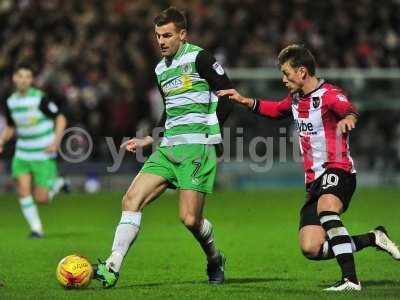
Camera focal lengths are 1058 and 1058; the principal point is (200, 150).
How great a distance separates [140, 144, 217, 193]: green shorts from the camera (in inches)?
365

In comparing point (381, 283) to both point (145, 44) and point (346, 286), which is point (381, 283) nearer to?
point (346, 286)

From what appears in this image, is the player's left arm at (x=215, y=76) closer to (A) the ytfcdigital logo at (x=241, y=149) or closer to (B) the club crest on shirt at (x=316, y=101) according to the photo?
(B) the club crest on shirt at (x=316, y=101)

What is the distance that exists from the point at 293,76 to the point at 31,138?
23.8 feet

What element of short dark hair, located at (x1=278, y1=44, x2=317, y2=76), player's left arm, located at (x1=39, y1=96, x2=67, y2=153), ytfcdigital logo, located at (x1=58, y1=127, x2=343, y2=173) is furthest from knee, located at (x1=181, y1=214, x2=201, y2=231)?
ytfcdigital logo, located at (x1=58, y1=127, x2=343, y2=173)

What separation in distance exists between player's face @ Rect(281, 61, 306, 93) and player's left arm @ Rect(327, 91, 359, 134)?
291 millimetres

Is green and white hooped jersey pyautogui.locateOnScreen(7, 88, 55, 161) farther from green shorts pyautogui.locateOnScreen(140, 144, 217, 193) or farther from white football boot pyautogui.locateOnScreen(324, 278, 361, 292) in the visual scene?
white football boot pyautogui.locateOnScreen(324, 278, 361, 292)

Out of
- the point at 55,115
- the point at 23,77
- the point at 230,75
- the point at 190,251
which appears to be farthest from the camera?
the point at 230,75

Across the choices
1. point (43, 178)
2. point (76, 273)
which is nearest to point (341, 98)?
point (76, 273)

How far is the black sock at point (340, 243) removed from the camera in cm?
881

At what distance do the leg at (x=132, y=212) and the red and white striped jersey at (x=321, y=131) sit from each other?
130cm

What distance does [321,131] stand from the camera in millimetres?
9297

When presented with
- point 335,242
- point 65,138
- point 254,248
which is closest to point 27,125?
point 254,248

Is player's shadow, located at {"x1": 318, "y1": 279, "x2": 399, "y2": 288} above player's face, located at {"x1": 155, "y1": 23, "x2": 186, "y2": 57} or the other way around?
the other way around

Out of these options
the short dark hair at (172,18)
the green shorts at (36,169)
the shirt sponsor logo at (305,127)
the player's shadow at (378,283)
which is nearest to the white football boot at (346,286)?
the player's shadow at (378,283)
